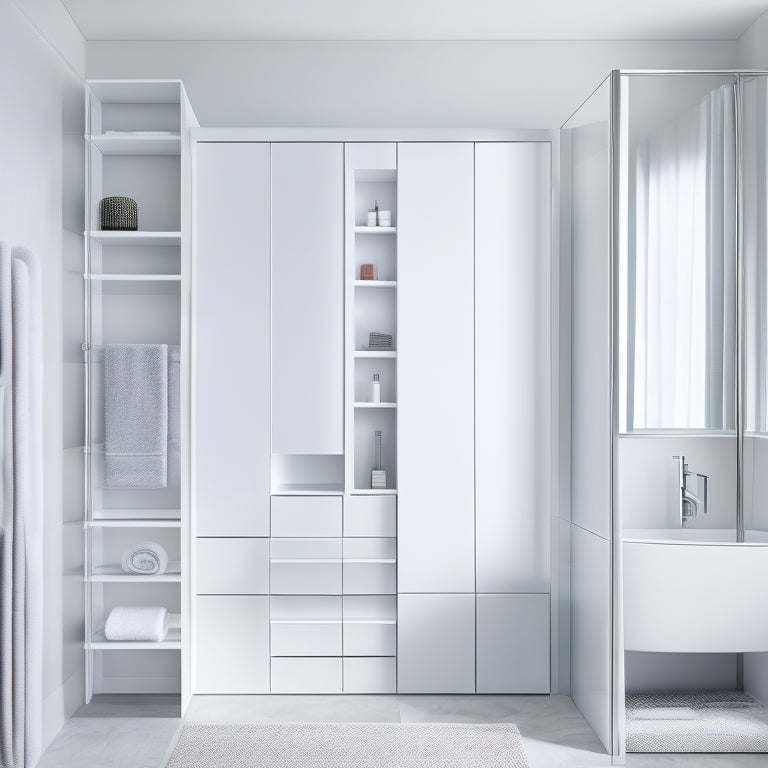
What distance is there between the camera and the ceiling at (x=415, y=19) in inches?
118

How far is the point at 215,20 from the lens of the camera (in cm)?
310

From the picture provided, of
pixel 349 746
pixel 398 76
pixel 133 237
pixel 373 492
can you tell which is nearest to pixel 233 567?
pixel 373 492

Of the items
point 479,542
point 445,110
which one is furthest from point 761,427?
point 445,110

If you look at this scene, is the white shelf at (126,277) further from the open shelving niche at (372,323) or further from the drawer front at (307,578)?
the drawer front at (307,578)

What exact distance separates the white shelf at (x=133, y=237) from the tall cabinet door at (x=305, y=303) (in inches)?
16.1

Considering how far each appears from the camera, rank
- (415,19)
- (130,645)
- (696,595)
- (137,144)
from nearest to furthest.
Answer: (696,595)
(130,645)
(137,144)
(415,19)

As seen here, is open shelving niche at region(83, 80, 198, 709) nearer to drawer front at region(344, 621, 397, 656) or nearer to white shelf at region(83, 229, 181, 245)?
white shelf at region(83, 229, 181, 245)

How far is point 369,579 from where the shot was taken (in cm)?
303

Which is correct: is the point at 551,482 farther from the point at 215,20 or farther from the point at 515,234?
the point at 215,20

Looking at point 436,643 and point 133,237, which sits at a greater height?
point 133,237

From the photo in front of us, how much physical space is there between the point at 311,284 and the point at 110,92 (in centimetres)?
111

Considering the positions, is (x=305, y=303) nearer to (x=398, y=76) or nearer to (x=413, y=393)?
(x=413, y=393)

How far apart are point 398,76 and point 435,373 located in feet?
4.45

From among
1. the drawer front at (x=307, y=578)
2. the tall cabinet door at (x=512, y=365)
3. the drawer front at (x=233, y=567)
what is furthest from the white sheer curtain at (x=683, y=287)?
the drawer front at (x=233, y=567)
